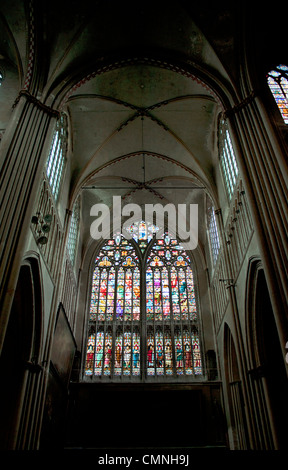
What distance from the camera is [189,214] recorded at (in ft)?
65.6

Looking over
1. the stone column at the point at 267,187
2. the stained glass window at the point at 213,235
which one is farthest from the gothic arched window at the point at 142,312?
the stone column at the point at 267,187

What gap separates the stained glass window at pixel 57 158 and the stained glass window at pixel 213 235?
7.38 m

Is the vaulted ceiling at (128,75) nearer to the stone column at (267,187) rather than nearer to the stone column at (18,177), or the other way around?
the stone column at (18,177)

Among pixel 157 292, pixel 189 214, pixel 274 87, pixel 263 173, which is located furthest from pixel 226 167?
pixel 157 292

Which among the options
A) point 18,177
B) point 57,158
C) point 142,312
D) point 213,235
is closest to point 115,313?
point 142,312

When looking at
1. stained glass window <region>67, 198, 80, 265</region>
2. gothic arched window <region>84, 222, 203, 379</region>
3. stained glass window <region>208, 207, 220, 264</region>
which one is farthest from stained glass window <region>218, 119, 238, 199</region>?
stained glass window <region>67, 198, 80, 265</region>

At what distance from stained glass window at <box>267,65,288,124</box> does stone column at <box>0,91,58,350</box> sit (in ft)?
24.9

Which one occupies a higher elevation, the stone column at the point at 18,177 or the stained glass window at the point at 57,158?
the stained glass window at the point at 57,158

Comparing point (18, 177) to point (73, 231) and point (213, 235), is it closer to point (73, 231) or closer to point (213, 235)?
point (73, 231)

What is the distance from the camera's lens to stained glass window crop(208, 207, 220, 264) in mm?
16356

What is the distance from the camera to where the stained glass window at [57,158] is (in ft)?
42.2

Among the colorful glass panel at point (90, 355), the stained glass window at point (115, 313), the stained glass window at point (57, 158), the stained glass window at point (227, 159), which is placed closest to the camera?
the stained glass window at point (57, 158)

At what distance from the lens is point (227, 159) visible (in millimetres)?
13906

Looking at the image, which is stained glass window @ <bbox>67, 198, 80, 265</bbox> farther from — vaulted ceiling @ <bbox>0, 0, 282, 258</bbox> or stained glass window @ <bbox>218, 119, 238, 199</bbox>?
stained glass window @ <bbox>218, 119, 238, 199</bbox>
